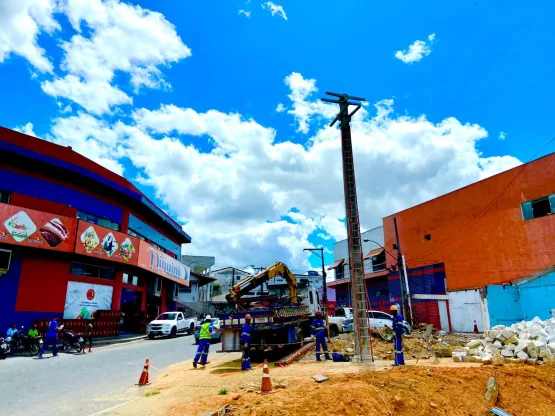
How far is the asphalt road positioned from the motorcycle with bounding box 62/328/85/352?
943 mm

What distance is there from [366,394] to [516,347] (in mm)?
7547

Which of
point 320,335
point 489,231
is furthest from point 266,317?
point 489,231

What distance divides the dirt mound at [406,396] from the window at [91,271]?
2035 cm

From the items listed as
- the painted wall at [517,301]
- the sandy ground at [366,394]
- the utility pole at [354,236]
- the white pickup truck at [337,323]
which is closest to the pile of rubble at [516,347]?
the sandy ground at [366,394]

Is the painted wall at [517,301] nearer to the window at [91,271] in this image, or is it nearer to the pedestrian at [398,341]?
the pedestrian at [398,341]

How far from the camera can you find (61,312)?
2383 cm

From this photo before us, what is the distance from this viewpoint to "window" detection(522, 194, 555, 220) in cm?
2467

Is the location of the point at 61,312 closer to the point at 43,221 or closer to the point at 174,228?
the point at 43,221

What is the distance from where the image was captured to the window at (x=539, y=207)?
24.7 metres

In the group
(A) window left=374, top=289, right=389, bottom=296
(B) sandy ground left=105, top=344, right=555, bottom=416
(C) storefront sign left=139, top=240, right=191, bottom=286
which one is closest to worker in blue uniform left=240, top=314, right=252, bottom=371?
(B) sandy ground left=105, top=344, right=555, bottom=416

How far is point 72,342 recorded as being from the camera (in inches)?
773

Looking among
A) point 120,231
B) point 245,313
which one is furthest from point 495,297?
point 120,231

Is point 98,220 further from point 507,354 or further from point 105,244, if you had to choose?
point 507,354

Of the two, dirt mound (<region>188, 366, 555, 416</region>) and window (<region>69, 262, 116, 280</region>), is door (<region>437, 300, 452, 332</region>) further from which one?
window (<region>69, 262, 116, 280</region>)
